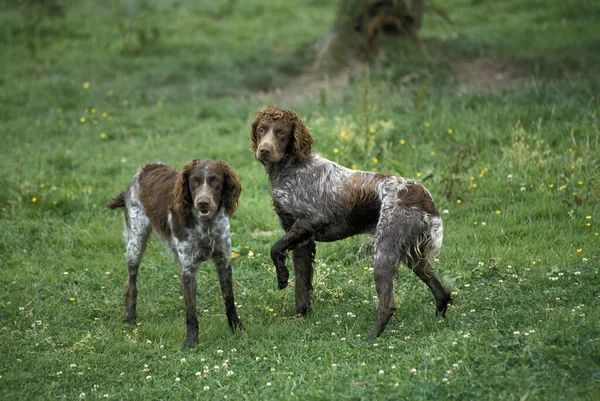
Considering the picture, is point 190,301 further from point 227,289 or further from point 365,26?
point 365,26

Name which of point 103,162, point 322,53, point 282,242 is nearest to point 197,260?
point 282,242

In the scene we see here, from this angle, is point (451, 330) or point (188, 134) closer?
point (451, 330)

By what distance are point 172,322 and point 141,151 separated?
15.5 ft

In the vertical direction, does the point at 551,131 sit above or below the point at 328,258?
above

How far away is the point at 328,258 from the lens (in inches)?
315

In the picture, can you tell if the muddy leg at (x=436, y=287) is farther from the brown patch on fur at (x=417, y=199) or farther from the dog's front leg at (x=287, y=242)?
the dog's front leg at (x=287, y=242)

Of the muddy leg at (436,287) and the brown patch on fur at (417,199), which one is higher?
the brown patch on fur at (417,199)

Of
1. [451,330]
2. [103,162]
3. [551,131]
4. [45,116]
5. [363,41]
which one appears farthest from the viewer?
[363,41]

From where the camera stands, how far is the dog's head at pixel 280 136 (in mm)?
6648

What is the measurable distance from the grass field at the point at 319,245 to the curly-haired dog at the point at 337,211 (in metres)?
0.34

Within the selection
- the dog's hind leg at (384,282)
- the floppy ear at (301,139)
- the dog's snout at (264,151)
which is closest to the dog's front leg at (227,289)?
the dog's snout at (264,151)

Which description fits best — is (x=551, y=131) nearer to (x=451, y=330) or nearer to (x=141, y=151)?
(x=451, y=330)

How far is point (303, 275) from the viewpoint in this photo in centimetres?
694

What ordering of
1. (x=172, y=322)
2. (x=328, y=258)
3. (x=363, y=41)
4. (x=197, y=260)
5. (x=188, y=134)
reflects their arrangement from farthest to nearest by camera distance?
(x=363, y=41) → (x=188, y=134) → (x=328, y=258) → (x=172, y=322) → (x=197, y=260)
